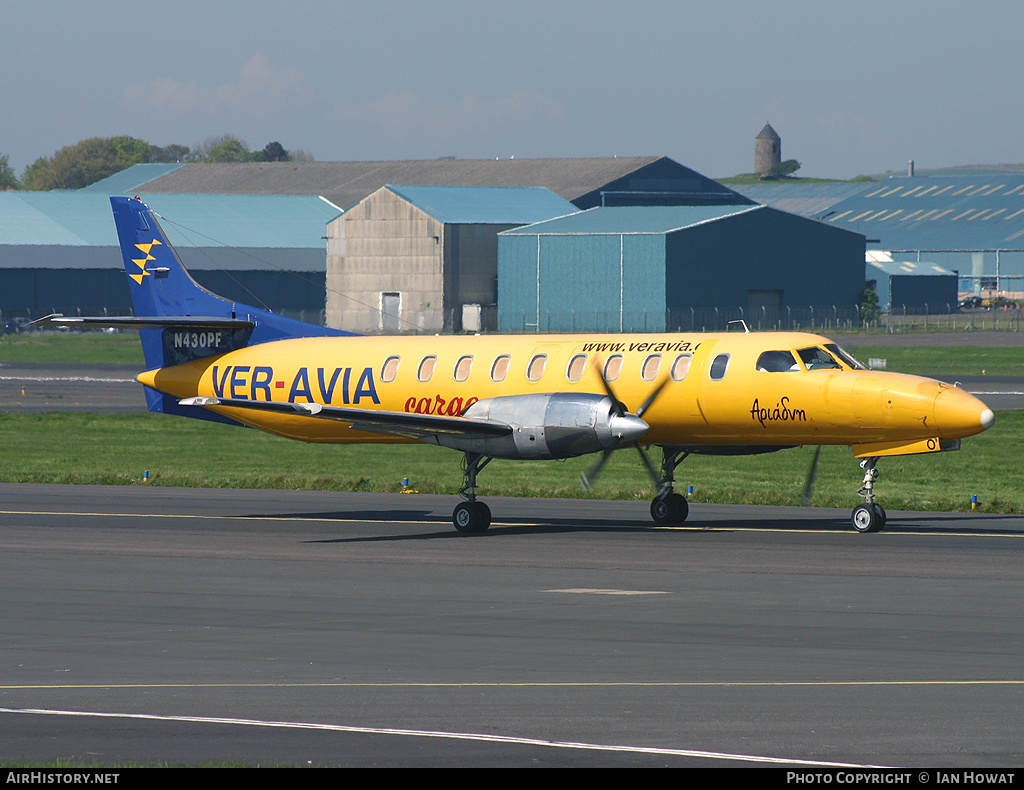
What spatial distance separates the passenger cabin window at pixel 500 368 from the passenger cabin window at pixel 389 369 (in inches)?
88.2

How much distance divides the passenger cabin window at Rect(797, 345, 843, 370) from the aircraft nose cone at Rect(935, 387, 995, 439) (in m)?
2.09

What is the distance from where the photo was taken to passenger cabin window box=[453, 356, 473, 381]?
2895 centimetres

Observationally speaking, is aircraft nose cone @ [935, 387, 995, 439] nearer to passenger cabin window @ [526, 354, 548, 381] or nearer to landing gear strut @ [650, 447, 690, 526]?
landing gear strut @ [650, 447, 690, 526]

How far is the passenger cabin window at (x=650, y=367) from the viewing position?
2731cm

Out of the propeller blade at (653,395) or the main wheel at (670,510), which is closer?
the propeller blade at (653,395)

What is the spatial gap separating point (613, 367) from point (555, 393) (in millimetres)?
1413

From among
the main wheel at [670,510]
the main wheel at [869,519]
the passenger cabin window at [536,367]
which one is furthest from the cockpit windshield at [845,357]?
the passenger cabin window at [536,367]

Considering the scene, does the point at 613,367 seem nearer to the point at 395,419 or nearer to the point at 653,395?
the point at 653,395

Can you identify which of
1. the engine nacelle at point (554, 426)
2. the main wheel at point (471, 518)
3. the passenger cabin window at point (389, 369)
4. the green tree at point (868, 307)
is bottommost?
the main wheel at point (471, 518)

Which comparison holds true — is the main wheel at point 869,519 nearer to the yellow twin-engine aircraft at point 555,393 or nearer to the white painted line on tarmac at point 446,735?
Result: the yellow twin-engine aircraft at point 555,393

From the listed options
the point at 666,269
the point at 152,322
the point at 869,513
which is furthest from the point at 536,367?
the point at 666,269

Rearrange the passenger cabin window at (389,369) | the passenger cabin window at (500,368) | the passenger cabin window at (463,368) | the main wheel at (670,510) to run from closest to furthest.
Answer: the main wheel at (670,510), the passenger cabin window at (500,368), the passenger cabin window at (463,368), the passenger cabin window at (389,369)

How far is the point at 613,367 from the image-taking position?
27656mm
